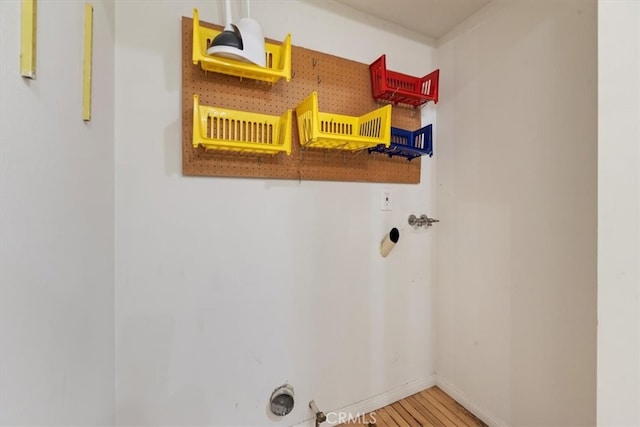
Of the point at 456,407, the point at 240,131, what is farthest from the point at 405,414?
the point at 240,131

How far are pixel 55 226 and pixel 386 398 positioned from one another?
1.82 m

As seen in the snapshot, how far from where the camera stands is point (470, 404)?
1.56 m

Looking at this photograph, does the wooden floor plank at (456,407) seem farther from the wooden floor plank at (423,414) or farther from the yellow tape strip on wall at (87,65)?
the yellow tape strip on wall at (87,65)

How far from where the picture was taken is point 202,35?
113 cm

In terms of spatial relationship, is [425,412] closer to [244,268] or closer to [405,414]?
[405,414]

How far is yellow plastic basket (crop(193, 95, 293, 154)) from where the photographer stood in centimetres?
106

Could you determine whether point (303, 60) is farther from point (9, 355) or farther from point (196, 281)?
point (9, 355)

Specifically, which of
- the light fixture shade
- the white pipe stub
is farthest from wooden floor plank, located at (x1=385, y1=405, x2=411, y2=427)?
the light fixture shade

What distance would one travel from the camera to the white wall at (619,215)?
0.65m

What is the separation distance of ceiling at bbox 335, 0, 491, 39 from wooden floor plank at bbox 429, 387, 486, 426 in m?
2.32

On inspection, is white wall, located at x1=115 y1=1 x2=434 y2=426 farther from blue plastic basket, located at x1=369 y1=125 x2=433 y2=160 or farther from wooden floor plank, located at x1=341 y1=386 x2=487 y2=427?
blue plastic basket, located at x1=369 y1=125 x2=433 y2=160

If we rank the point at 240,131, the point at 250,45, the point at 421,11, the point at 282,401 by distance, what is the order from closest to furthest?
the point at 250,45 < the point at 240,131 < the point at 282,401 < the point at 421,11

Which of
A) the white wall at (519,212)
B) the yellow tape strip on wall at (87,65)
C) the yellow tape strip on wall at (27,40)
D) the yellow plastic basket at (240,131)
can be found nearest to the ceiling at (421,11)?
the white wall at (519,212)

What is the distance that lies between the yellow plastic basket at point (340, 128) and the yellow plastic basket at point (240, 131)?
100 mm
